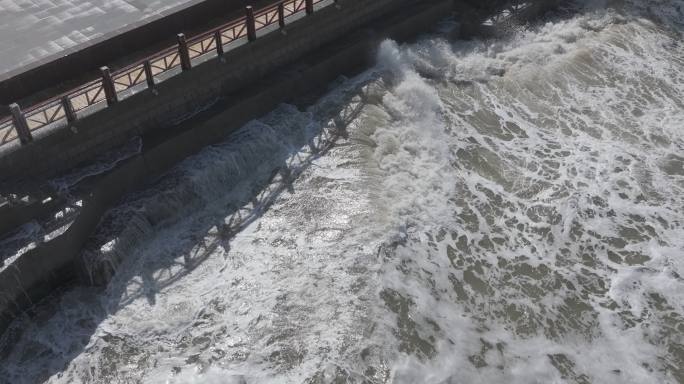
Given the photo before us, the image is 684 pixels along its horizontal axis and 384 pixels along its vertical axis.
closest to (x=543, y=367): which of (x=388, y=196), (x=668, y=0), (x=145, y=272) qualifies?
(x=388, y=196)

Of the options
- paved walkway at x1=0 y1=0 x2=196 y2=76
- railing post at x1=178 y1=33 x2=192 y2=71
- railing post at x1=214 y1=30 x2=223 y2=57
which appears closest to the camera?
railing post at x1=178 y1=33 x2=192 y2=71

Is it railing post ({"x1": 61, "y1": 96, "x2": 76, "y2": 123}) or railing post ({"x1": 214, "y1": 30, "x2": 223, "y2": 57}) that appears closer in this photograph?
railing post ({"x1": 61, "y1": 96, "x2": 76, "y2": 123})

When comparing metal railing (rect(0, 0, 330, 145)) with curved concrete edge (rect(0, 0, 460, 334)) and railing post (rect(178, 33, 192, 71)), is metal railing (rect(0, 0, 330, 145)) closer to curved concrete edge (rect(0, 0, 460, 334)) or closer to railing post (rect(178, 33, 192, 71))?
railing post (rect(178, 33, 192, 71))

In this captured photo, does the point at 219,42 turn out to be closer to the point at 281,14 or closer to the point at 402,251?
the point at 281,14

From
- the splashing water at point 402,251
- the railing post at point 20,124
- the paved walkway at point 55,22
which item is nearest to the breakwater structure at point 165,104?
the railing post at point 20,124

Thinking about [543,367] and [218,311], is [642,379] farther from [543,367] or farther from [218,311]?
[218,311]

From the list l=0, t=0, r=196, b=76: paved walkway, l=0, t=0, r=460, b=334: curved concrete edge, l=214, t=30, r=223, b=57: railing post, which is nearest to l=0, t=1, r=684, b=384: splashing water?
l=0, t=0, r=460, b=334: curved concrete edge
